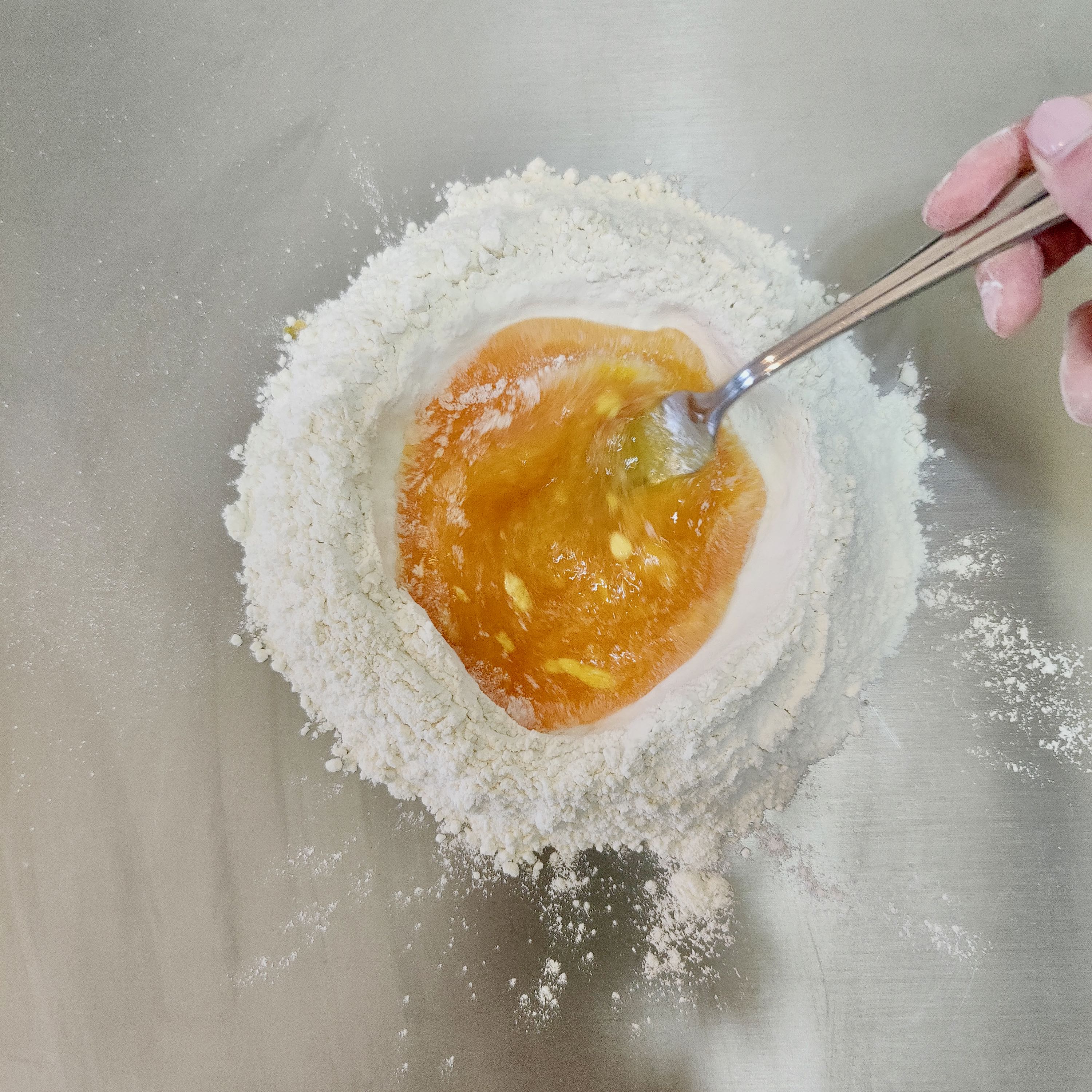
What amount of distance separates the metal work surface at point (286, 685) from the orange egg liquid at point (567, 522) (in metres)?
0.24

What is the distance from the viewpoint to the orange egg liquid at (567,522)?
36.8 inches

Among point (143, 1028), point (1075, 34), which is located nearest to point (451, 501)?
point (143, 1028)

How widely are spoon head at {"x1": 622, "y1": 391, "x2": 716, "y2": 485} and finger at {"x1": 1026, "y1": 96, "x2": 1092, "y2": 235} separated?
0.41 m

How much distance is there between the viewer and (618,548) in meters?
0.96

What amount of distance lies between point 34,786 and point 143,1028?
0.36 m

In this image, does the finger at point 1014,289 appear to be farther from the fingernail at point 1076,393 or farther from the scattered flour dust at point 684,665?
the scattered flour dust at point 684,665

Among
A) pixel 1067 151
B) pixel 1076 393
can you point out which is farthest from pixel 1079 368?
pixel 1067 151

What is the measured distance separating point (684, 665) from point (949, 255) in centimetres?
57

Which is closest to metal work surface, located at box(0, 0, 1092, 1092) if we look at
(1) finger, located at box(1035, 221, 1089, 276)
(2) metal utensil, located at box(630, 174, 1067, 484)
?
(1) finger, located at box(1035, 221, 1089, 276)

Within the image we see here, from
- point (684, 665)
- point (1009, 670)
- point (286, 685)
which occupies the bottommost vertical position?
point (1009, 670)

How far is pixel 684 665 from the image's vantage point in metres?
0.93

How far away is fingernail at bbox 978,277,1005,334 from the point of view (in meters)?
0.71

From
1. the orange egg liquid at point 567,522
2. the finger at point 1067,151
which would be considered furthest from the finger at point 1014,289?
the orange egg liquid at point 567,522

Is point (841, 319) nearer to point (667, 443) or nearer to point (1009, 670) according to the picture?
point (667, 443)
